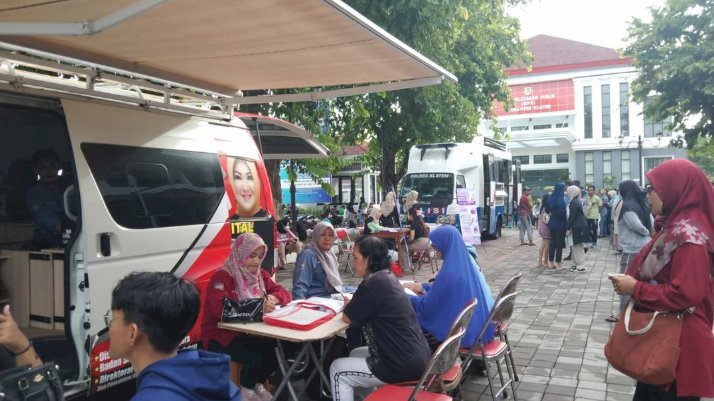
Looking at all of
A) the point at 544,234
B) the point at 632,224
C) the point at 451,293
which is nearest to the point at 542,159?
the point at 544,234

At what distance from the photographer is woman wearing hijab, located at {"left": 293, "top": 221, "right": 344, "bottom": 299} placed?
4836mm

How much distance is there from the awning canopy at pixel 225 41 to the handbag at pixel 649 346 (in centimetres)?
217

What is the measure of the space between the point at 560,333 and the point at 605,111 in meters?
42.9

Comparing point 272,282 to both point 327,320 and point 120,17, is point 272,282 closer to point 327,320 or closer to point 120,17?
point 327,320

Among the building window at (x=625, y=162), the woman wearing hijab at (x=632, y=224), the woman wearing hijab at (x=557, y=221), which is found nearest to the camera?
the woman wearing hijab at (x=632, y=224)

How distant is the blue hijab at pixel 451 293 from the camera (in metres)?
3.84

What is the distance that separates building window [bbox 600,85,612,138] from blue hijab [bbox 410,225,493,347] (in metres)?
45.0

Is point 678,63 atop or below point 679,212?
atop

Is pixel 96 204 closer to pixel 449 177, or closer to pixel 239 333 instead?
pixel 239 333

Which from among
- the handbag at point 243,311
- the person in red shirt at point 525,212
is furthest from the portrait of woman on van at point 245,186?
the person in red shirt at point 525,212

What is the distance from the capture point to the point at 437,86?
13719 mm

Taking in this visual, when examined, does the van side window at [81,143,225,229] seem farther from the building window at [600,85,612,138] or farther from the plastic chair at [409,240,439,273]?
the building window at [600,85,612,138]

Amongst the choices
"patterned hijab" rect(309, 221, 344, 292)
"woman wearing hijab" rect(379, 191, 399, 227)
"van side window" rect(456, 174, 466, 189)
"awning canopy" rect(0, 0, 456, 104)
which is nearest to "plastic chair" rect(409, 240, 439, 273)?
"woman wearing hijab" rect(379, 191, 399, 227)

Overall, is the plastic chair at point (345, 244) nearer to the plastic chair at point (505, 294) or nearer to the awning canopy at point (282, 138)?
the awning canopy at point (282, 138)
